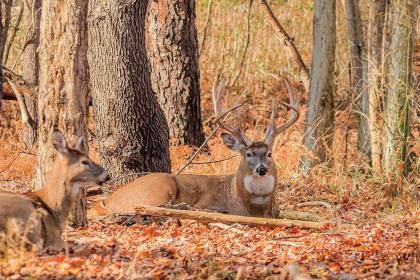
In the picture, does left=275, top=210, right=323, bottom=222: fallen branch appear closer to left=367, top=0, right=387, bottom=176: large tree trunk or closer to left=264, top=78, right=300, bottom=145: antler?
left=264, top=78, right=300, bottom=145: antler

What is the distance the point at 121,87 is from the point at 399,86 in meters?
3.33

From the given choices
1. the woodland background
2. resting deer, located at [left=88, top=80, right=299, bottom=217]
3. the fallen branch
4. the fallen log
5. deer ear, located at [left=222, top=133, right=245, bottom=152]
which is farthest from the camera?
deer ear, located at [left=222, top=133, right=245, bottom=152]

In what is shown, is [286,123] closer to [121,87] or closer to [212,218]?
[121,87]

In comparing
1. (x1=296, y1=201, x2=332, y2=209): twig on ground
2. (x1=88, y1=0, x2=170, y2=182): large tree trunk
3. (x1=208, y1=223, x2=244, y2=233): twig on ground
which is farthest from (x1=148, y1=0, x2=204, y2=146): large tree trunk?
(x1=208, y1=223, x2=244, y2=233): twig on ground

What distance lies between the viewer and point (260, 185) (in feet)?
36.3

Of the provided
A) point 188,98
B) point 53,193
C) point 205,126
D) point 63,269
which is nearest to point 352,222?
point 53,193

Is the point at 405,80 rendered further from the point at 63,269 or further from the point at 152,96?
the point at 63,269

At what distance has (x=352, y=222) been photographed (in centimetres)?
1026

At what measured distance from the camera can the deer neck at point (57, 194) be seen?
8859mm

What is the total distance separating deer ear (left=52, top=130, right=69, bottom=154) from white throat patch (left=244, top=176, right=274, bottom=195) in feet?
9.09

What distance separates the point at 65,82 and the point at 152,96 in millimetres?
2995

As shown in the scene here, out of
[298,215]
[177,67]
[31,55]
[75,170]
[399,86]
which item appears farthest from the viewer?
[31,55]

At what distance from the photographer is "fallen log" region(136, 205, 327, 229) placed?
9.48m

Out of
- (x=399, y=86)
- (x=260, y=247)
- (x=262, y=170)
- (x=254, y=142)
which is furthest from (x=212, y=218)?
(x=399, y=86)
